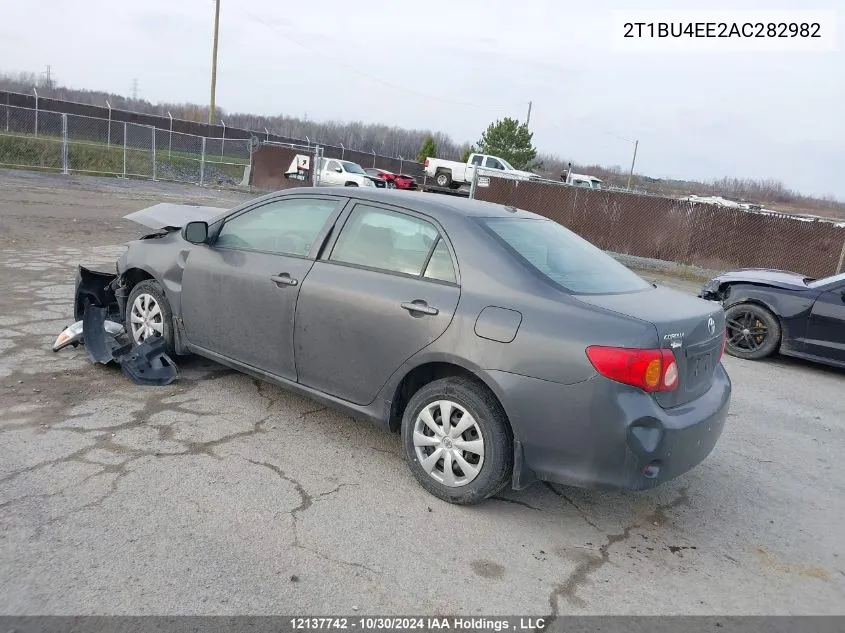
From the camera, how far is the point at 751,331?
798 cm

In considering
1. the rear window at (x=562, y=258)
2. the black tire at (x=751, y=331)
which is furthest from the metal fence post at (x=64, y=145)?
the rear window at (x=562, y=258)

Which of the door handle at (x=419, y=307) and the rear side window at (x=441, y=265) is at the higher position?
the rear side window at (x=441, y=265)

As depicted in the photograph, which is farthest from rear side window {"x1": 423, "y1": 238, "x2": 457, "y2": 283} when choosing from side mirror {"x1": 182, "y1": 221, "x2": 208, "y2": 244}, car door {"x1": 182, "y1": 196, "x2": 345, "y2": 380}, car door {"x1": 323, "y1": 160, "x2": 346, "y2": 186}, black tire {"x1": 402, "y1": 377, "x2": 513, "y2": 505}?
car door {"x1": 323, "y1": 160, "x2": 346, "y2": 186}

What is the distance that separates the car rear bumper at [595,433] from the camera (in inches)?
127

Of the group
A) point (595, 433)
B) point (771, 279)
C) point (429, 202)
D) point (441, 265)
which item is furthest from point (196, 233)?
point (771, 279)

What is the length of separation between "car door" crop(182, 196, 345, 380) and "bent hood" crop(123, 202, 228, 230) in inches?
25.2

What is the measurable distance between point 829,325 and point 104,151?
97.4ft

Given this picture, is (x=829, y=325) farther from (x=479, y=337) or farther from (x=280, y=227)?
(x=280, y=227)

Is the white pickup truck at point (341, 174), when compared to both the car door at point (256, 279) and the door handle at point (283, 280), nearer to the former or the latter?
the car door at point (256, 279)

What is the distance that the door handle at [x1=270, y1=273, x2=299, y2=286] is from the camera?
4.28 meters

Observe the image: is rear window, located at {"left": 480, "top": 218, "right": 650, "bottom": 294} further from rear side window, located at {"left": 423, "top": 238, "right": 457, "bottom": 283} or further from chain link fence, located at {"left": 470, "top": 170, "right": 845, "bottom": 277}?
chain link fence, located at {"left": 470, "top": 170, "right": 845, "bottom": 277}

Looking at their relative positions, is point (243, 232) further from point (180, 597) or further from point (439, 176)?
point (439, 176)

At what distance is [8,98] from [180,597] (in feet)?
129

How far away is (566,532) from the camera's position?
3602 millimetres
